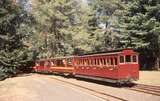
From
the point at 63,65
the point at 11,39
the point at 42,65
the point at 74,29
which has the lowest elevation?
the point at 42,65

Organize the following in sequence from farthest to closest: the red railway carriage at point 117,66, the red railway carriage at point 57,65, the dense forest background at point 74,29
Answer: the dense forest background at point 74,29, the red railway carriage at point 57,65, the red railway carriage at point 117,66

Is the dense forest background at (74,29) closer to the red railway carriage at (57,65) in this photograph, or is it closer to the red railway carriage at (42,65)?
the red railway carriage at (42,65)

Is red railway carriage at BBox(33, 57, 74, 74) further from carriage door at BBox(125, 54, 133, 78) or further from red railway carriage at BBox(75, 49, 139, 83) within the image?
carriage door at BBox(125, 54, 133, 78)

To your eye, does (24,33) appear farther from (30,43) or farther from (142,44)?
(142,44)

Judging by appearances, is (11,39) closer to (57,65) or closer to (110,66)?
(57,65)

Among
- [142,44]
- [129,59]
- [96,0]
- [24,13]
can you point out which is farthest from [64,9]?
[129,59]

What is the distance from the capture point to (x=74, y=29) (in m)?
64.9

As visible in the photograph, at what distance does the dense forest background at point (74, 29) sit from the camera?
4653 cm

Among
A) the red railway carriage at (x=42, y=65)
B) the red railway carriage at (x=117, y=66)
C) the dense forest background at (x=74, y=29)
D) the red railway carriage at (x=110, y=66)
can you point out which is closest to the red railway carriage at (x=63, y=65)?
the red railway carriage at (x=110, y=66)

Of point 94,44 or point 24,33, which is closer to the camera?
point 24,33

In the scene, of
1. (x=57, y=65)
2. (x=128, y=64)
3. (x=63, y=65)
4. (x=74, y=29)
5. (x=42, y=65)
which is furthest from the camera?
(x=74, y=29)

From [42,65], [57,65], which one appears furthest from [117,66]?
[42,65]

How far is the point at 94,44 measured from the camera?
211ft

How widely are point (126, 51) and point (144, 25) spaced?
643 inches
